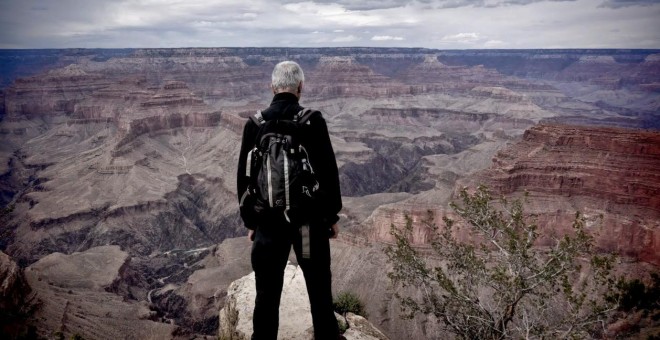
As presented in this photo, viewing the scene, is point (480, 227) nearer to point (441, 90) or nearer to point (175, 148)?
point (175, 148)

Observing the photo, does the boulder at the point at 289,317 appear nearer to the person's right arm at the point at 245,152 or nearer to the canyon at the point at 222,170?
the canyon at the point at 222,170

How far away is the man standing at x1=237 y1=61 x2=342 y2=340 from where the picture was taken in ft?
20.7

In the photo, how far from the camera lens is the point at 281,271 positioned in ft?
21.6

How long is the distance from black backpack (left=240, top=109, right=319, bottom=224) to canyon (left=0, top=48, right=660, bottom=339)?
7063 mm

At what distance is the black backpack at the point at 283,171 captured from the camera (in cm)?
597

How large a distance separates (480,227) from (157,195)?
68214 mm

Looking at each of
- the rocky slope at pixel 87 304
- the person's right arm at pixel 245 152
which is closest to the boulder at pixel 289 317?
the person's right arm at pixel 245 152

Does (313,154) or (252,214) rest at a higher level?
(313,154)

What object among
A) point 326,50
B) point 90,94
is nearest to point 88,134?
point 90,94

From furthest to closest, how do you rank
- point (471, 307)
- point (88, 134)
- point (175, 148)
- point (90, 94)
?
point (90, 94), point (88, 134), point (175, 148), point (471, 307)

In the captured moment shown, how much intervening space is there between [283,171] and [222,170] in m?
79.3

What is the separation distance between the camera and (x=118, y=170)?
75.4 metres

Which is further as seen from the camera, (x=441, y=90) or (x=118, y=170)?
(x=441, y=90)

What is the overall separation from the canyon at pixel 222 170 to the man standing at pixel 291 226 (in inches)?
243
